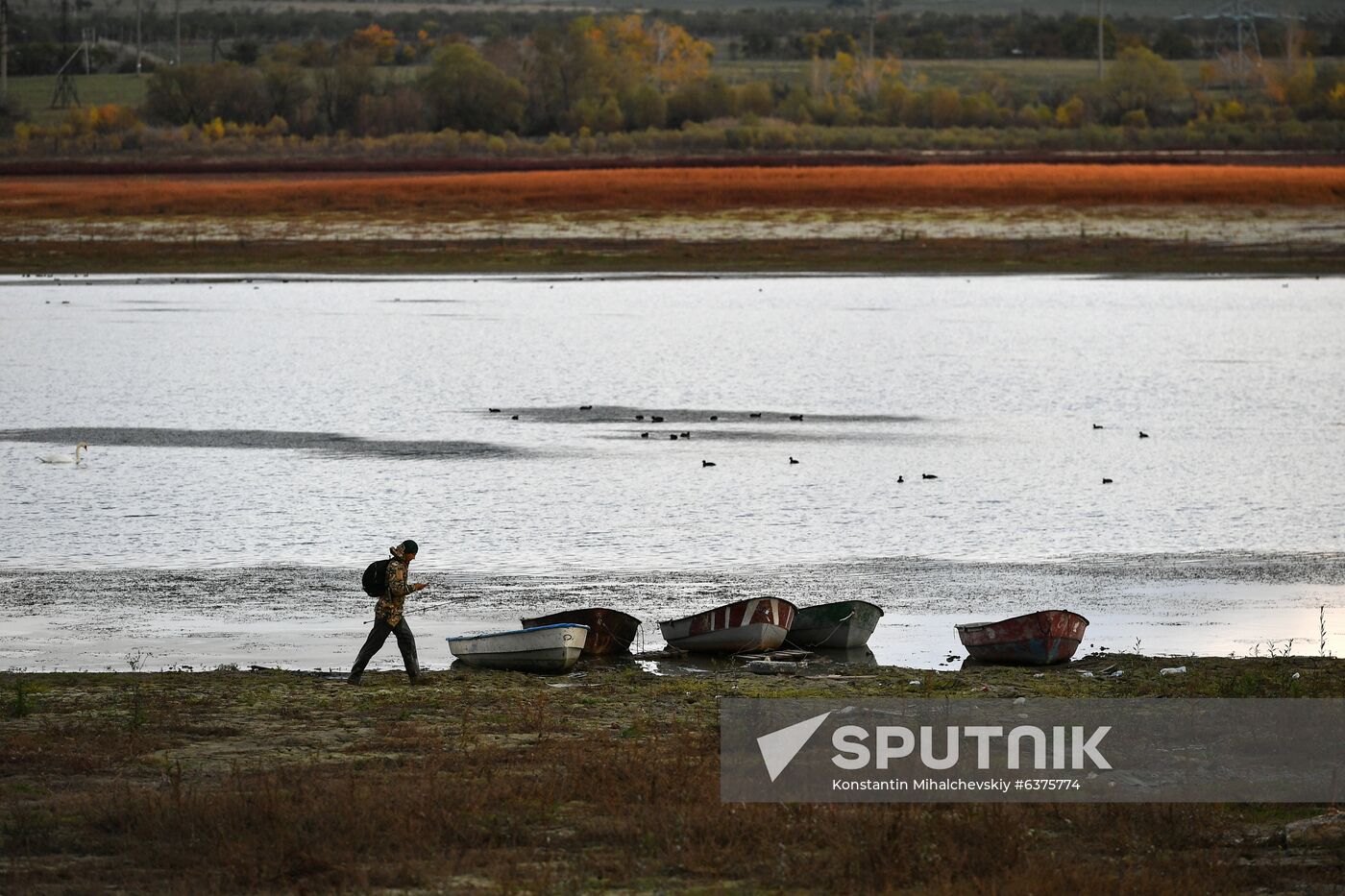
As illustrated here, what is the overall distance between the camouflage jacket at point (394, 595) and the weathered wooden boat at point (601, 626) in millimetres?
1242

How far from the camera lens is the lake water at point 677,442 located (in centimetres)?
1934

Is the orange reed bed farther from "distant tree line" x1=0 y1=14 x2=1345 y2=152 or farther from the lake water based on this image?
"distant tree line" x1=0 y1=14 x2=1345 y2=152

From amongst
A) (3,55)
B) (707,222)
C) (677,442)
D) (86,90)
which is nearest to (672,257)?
(707,222)

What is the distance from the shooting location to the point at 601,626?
14.9m

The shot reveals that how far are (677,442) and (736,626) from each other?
513 inches

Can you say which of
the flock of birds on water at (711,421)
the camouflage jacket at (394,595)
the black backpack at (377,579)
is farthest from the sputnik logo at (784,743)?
the flock of birds on water at (711,421)

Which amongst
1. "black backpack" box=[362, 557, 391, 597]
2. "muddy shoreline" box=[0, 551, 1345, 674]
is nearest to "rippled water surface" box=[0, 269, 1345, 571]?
"muddy shoreline" box=[0, 551, 1345, 674]

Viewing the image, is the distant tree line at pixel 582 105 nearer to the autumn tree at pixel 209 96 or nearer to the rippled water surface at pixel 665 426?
the autumn tree at pixel 209 96

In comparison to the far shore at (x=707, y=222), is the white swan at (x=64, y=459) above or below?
below

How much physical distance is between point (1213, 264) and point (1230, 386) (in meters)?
29.3

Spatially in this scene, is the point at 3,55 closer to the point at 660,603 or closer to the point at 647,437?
the point at 647,437

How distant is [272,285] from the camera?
60.4 metres

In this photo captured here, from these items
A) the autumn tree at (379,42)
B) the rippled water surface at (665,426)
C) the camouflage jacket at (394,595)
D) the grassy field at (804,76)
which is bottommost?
the rippled water surface at (665,426)

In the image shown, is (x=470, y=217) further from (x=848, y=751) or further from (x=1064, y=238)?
(x=848, y=751)
